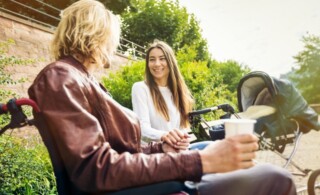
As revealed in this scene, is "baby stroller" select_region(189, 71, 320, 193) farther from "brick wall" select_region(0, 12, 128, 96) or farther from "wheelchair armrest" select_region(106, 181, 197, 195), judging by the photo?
"brick wall" select_region(0, 12, 128, 96)

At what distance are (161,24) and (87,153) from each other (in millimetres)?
26780

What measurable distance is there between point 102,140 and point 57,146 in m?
0.18

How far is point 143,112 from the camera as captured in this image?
161 inches

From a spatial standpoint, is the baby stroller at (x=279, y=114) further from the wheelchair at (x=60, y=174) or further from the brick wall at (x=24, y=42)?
the brick wall at (x=24, y=42)

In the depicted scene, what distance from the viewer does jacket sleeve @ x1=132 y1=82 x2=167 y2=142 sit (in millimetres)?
3768

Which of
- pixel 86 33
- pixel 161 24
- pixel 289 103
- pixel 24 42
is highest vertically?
pixel 161 24

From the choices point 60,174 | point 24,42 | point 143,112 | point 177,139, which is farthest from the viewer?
point 24,42

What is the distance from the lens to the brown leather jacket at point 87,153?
3.93ft

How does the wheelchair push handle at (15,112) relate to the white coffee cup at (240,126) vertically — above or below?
below

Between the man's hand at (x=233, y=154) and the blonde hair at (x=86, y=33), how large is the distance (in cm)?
82

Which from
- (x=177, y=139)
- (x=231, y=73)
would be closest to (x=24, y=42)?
(x=177, y=139)

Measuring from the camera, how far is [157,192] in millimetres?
1251

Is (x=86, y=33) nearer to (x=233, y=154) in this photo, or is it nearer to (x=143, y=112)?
(x=233, y=154)

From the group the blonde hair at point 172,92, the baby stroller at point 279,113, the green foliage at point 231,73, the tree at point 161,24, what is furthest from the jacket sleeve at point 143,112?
the green foliage at point 231,73
